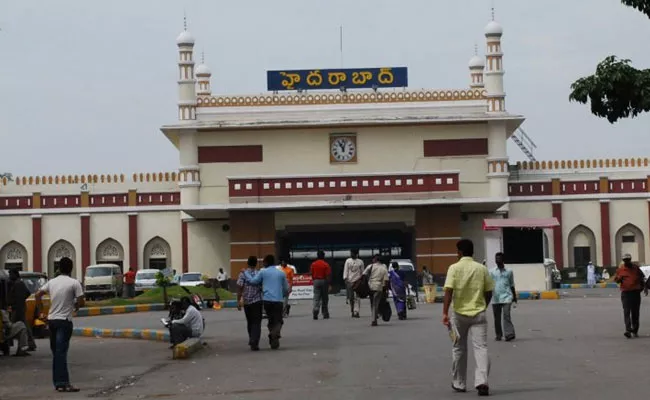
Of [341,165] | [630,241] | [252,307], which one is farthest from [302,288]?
[252,307]

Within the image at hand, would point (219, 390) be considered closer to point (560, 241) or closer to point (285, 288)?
point (285, 288)

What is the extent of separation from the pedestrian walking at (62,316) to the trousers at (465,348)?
455 cm

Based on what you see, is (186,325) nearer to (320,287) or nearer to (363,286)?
(363,286)

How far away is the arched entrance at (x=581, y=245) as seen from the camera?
179 ft

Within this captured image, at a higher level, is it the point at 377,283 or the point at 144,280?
the point at 377,283

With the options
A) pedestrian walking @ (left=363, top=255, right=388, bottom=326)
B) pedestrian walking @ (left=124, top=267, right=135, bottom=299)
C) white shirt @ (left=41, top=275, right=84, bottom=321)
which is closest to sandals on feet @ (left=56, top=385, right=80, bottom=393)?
white shirt @ (left=41, top=275, right=84, bottom=321)

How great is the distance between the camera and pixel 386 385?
1443 centimetres

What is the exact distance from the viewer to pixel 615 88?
1897 centimetres

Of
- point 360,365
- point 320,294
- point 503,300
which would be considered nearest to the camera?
point 360,365

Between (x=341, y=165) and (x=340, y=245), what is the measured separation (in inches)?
153

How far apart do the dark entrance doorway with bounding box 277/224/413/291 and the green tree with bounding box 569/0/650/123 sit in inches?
1351

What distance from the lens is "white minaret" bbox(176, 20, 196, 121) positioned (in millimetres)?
52656

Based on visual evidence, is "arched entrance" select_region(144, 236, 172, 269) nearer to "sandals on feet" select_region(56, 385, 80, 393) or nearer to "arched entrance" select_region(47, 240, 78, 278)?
"arched entrance" select_region(47, 240, 78, 278)

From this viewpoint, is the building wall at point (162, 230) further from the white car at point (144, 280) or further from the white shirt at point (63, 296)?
the white shirt at point (63, 296)
